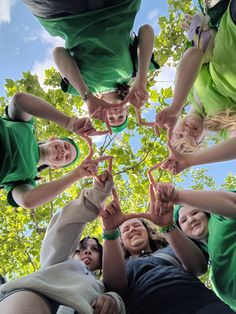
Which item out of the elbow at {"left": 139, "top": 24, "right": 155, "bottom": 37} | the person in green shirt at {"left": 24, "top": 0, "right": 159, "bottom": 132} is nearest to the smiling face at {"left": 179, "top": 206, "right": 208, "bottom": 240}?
the person in green shirt at {"left": 24, "top": 0, "right": 159, "bottom": 132}

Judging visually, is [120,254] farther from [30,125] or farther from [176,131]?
[30,125]

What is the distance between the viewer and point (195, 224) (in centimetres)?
246

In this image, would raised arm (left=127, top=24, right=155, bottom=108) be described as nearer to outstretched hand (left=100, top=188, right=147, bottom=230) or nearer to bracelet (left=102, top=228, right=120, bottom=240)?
outstretched hand (left=100, top=188, right=147, bottom=230)

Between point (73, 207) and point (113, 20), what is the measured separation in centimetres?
165

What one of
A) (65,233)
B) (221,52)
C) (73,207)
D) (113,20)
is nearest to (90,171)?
(73,207)

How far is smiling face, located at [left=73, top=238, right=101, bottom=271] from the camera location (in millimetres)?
2670

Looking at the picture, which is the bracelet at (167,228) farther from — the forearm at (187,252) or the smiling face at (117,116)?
the smiling face at (117,116)

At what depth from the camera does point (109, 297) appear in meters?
1.91

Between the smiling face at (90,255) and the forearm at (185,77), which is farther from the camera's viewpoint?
the smiling face at (90,255)

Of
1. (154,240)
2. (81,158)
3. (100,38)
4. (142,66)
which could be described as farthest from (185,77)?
(81,158)

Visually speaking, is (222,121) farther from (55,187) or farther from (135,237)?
(55,187)

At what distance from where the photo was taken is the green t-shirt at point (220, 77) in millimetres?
2561

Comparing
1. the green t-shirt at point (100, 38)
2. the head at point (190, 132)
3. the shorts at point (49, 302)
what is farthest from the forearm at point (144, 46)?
the shorts at point (49, 302)

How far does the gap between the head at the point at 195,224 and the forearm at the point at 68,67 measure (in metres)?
1.42
